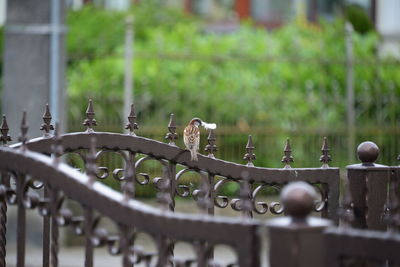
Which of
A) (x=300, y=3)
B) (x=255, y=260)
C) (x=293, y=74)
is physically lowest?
(x=255, y=260)

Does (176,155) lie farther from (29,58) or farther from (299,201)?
(29,58)

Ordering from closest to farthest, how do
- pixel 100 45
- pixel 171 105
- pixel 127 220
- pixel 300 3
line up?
pixel 127 220, pixel 171 105, pixel 100 45, pixel 300 3

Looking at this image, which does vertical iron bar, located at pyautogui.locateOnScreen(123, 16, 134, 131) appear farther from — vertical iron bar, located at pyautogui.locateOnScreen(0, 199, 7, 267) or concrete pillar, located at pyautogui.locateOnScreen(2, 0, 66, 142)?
vertical iron bar, located at pyautogui.locateOnScreen(0, 199, 7, 267)

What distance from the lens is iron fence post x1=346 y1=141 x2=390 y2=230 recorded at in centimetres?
365

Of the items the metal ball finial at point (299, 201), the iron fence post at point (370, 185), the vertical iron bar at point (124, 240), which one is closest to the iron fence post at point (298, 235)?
the metal ball finial at point (299, 201)

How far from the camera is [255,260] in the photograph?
7.67 ft

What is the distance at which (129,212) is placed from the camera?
259cm

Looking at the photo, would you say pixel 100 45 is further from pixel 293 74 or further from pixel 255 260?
pixel 255 260

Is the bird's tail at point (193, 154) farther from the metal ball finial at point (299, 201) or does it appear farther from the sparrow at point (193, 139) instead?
the metal ball finial at point (299, 201)

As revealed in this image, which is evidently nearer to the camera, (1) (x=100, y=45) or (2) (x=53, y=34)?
(2) (x=53, y=34)

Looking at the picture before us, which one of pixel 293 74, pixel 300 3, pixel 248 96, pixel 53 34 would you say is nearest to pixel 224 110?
pixel 248 96

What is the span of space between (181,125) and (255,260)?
25.7 ft

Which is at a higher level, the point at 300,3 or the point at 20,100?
the point at 300,3

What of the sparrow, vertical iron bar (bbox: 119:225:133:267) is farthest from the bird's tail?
vertical iron bar (bbox: 119:225:133:267)
